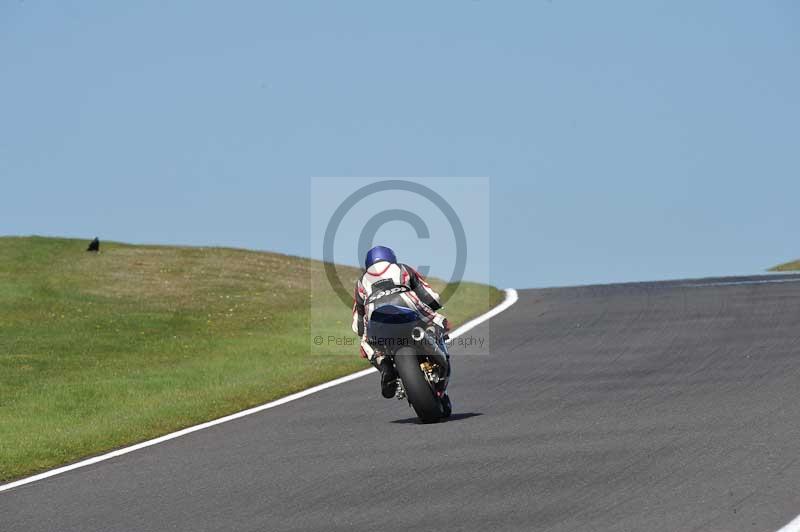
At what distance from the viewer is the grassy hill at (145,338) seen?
16.4 meters

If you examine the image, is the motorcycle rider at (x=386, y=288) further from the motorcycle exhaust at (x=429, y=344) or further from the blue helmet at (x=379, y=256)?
the motorcycle exhaust at (x=429, y=344)

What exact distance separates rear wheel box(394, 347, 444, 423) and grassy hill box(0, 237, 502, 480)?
10.5 feet

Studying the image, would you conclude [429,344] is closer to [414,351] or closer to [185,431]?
[414,351]

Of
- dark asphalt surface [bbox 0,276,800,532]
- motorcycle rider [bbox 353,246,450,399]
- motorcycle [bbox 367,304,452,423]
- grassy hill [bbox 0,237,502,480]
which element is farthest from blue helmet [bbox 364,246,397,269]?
grassy hill [bbox 0,237,502,480]

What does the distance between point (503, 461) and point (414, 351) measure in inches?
103

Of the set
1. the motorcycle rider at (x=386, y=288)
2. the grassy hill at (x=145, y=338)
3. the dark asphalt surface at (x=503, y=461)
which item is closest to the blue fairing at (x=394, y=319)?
the motorcycle rider at (x=386, y=288)

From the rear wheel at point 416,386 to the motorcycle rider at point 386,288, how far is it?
36 centimetres

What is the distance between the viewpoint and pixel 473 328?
25.2 meters

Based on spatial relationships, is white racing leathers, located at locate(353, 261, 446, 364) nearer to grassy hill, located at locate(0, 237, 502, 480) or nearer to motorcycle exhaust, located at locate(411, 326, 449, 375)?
motorcycle exhaust, located at locate(411, 326, 449, 375)

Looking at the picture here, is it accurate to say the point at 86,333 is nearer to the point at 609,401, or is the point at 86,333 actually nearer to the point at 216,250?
the point at 609,401

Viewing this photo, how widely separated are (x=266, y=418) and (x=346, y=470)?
4.35 metres

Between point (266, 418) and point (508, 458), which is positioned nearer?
point (508, 458)

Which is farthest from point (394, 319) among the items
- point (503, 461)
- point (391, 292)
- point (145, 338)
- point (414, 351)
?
point (145, 338)

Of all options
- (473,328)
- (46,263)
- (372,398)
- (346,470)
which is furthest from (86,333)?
(346,470)
